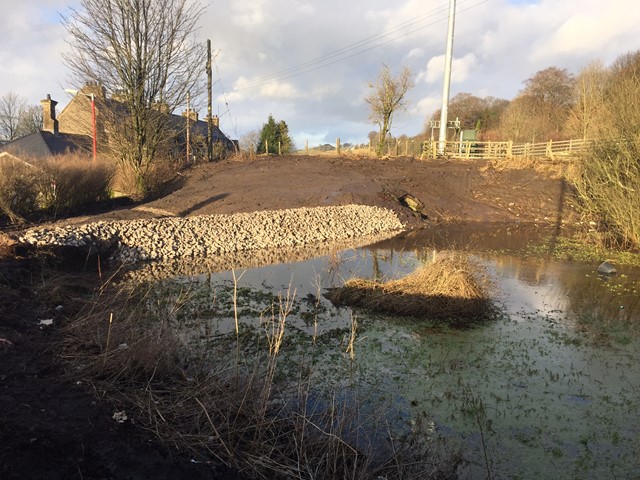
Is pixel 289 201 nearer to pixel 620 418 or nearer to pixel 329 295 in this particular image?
pixel 329 295

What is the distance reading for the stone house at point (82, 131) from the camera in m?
20.0

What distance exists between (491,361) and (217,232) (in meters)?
9.39

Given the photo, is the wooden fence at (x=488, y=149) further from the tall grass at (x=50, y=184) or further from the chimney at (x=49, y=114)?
the chimney at (x=49, y=114)

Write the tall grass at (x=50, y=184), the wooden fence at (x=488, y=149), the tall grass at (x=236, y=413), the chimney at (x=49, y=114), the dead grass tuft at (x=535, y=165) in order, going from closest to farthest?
the tall grass at (x=236, y=413) → the tall grass at (x=50, y=184) → the dead grass tuft at (x=535, y=165) → the wooden fence at (x=488, y=149) → the chimney at (x=49, y=114)

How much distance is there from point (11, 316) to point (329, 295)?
490 centimetres

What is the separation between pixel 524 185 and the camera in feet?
79.7

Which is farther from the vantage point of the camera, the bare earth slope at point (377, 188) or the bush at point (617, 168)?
the bare earth slope at point (377, 188)

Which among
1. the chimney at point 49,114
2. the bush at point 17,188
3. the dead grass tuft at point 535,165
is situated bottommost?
the bush at point 17,188

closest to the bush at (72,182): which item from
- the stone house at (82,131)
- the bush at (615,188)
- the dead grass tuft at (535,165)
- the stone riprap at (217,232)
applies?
the stone house at (82,131)

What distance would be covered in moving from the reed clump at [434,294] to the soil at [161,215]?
181 inches

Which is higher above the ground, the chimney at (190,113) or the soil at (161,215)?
the chimney at (190,113)

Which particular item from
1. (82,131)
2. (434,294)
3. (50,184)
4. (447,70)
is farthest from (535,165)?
(82,131)

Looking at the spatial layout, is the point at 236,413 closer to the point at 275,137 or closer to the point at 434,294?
the point at 434,294

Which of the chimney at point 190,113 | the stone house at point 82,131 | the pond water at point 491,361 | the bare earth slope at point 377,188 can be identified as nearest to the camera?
the pond water at point 491,361
